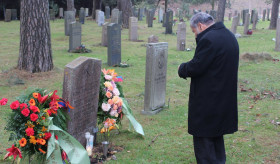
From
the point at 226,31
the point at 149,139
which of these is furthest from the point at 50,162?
the point at 226,31

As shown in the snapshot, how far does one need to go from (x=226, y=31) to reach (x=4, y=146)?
12.0 feet

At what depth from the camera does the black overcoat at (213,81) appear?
362 cm

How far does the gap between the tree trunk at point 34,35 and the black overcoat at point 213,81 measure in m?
6.77

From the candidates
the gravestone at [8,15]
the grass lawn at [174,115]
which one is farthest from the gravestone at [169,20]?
the gravestone at [8,15]

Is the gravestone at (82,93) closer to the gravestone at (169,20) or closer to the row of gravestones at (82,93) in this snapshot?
the row of gravestones at (82,93)

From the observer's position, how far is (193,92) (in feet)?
12.5

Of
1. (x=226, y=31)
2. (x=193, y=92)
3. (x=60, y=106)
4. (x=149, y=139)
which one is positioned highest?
(x=226, y=31)

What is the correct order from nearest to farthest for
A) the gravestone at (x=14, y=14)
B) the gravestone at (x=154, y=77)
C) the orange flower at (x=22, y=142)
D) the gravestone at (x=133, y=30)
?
the orange flower at (x=22, y=142), the gravestone at (x=154, y=77), the gravestone at (x=133, y=30), the gravestone at (x=14, y=14)

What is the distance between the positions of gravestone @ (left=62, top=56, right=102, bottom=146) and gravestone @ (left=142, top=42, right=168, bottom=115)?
200 centimetres

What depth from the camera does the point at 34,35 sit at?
375 inches

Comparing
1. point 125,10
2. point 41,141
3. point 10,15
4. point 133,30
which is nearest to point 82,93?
point 41,141

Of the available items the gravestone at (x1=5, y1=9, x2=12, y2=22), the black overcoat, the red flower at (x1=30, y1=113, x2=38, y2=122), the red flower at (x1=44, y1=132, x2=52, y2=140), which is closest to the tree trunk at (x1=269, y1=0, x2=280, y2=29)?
the gravestone at (x1=5, y1=9, x2=12, y2=22)

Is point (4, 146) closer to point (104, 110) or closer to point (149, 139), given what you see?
point (104, 110)

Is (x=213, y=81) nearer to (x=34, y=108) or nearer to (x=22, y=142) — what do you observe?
(x=34, y=108)
